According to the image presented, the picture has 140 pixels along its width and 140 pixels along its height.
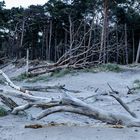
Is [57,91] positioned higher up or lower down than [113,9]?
lower down

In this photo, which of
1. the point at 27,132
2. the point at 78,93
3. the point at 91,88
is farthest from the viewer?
the point at 91,88

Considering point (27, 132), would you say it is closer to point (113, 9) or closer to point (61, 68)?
point (61, 68)

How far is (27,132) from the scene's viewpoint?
7016mm

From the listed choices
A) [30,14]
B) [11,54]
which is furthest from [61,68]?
[30,14]

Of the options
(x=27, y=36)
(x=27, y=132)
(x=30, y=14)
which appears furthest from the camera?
(x=27, y=36)

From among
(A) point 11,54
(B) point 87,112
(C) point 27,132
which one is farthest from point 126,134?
(A) point 11,54

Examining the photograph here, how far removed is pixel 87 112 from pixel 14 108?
263 centimetres

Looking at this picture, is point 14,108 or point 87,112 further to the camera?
point 14,108

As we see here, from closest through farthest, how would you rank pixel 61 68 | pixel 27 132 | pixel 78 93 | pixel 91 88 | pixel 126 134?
pixel 126 134, pixel 27 132, pixel 78 93, pixel 91 88, pixel 61 68

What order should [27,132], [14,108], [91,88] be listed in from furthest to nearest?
1. [91,88]
2. [14,108]
3. [27,132]

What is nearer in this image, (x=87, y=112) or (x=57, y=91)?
(x=87, y=112)

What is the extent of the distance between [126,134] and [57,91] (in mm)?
8821

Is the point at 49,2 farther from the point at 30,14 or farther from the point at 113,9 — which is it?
the point at 113,9

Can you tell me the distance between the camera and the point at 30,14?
46.0 metres
